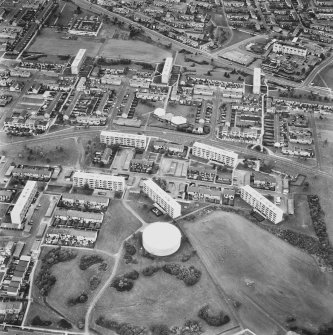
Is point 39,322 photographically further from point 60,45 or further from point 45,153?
point 60,45

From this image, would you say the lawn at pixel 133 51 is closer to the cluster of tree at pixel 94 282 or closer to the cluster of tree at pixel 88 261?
the cluster of tree at pixel 88 261

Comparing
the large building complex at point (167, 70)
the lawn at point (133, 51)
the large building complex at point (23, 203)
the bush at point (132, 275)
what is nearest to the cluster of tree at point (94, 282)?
the bush at point (132, 275)

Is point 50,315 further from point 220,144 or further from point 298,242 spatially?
point 220,144

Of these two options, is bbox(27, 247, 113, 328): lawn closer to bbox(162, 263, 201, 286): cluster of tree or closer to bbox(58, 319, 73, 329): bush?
bbox(58, 319, 73, 329): bush

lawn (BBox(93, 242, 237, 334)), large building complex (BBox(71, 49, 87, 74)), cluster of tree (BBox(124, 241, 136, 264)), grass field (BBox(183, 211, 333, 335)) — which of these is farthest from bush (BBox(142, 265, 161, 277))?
large building complex (BBox(71, 49, 87, 74))

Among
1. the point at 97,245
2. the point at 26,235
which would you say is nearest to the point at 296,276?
the point at 97,245
